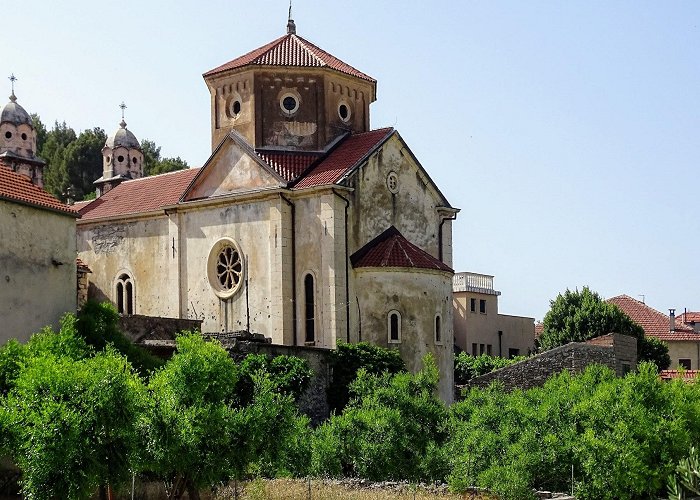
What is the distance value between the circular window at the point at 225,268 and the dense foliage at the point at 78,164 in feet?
140

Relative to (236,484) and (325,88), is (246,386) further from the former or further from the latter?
(325,88)

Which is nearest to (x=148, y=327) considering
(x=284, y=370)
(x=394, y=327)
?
(x=284, y=370)

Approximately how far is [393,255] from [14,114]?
2613 cm

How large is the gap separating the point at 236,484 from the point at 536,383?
18331 mm

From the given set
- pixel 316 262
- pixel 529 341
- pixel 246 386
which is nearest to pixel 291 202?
pixel 316 262

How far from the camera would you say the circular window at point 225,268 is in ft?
130

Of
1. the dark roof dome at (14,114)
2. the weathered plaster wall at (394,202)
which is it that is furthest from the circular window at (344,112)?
the dark roof dome at (14,114)

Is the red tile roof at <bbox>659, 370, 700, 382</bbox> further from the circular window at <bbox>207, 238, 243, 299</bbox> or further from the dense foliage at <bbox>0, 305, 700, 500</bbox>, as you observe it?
the circular window at <bbox>207, 238, 243, 299</bbox>

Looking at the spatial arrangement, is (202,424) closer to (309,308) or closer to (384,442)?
(384,442)

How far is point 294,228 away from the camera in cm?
3850

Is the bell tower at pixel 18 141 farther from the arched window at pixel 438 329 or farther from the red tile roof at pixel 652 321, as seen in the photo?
the red tile roof at pixel 652 321

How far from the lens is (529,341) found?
63906mm

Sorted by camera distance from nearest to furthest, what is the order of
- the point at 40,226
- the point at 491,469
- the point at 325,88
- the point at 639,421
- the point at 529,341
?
the point at 491,469
the point at 639,421
the point at 40,226
the point at 325,88
the point at 529,341

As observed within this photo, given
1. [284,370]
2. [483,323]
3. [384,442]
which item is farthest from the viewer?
[483,323]
